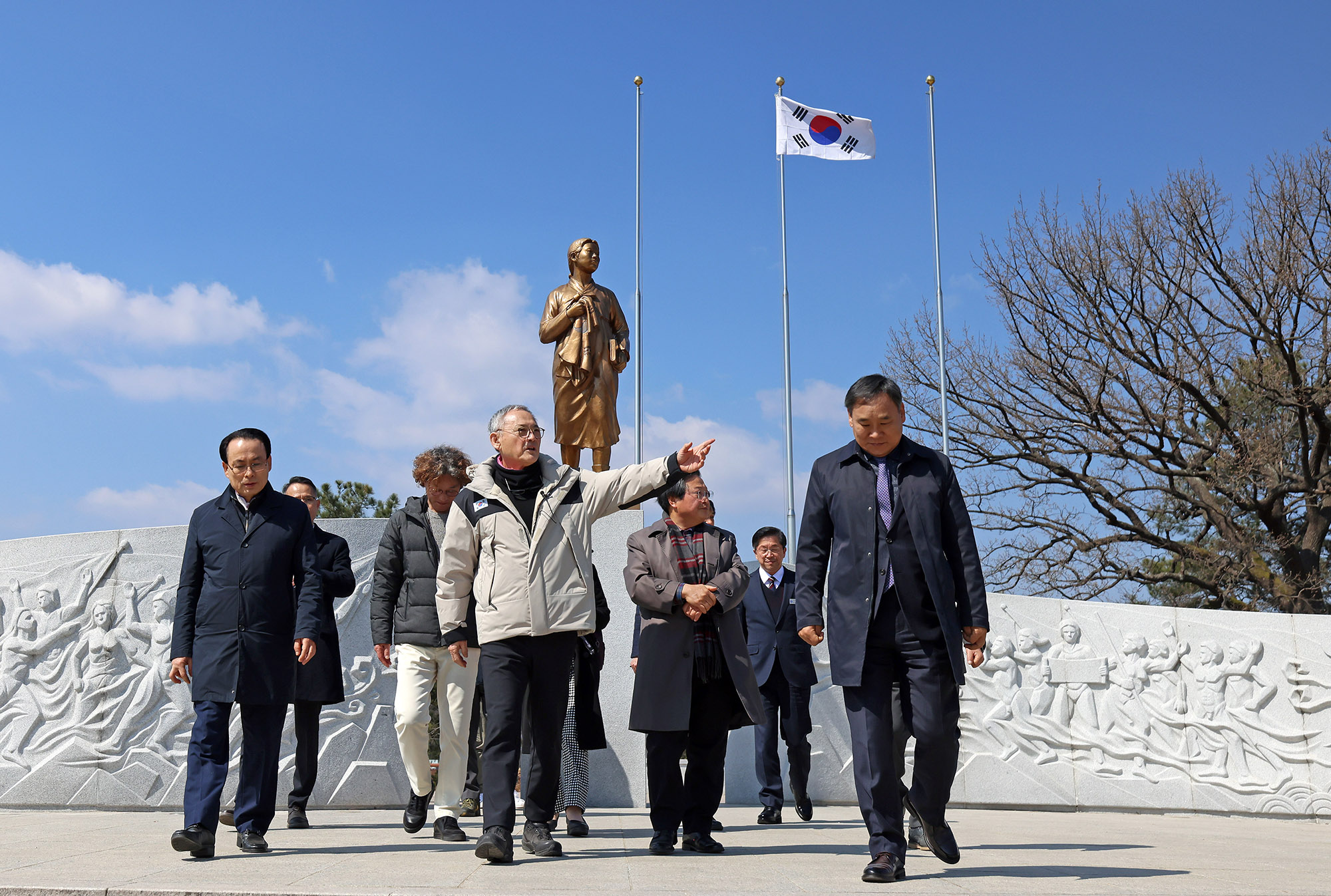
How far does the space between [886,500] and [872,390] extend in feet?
1.35

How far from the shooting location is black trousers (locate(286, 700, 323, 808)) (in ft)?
19.2

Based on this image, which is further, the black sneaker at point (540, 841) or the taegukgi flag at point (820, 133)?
the taegukgi flag at point (820, 133)

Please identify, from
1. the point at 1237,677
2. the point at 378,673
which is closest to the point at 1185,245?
the point at 1237,677

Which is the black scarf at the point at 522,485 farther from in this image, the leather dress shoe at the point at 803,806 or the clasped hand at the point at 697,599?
the leather dress shoe at the point at 803,806

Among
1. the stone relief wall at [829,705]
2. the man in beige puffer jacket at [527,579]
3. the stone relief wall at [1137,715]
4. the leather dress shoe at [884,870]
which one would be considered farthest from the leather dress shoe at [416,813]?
the stone relief wall at [1137,715]

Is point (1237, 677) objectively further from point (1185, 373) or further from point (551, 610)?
point (1185, 373)

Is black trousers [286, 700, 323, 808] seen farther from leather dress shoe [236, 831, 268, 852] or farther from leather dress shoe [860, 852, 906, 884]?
leather dress shoe [860, 852, 906, 884]

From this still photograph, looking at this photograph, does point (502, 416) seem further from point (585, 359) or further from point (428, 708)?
point (585, 359)

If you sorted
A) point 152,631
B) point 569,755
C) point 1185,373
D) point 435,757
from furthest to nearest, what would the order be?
1. point 1185,373
2. point 435,757
3. point 152,631
4. point 569,755

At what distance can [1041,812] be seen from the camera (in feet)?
26.0

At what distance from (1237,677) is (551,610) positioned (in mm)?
6347

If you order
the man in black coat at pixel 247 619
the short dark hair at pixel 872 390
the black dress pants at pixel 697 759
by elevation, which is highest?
the short dark hair at pixel 872 390

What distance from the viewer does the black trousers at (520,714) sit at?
4.18m

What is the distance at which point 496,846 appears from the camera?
3.95 m
